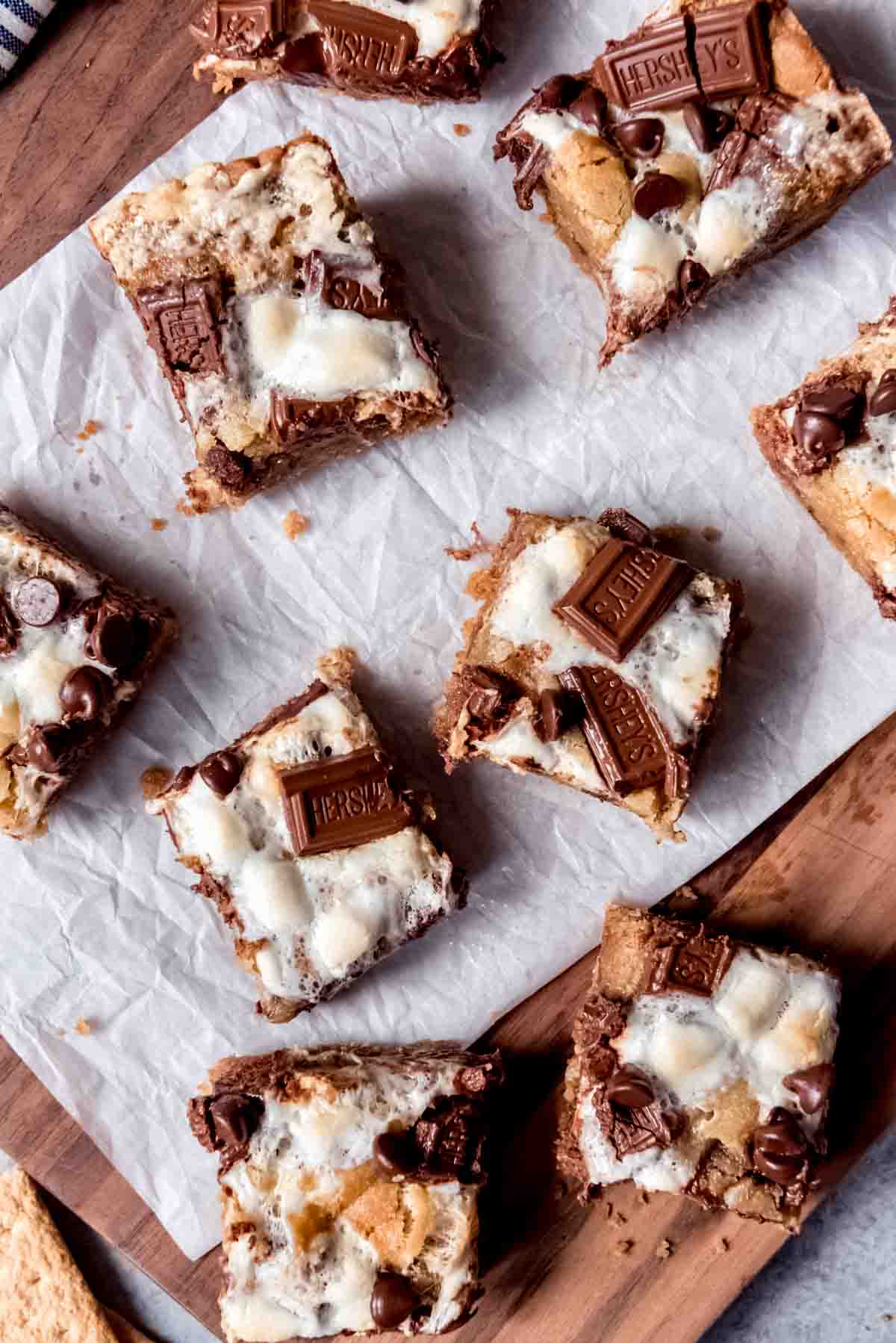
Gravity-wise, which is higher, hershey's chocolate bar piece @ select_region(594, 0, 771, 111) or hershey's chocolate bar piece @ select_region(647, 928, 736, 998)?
hershey's chocolate bar piece @ select_region(594, 0, 771, 111)

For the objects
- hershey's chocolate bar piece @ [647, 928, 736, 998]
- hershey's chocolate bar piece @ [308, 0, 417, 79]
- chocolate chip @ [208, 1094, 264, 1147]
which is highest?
hershey's chocolate bar piece @ [308, 0, 417, 79]

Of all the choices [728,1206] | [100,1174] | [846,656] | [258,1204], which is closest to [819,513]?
[846,656]

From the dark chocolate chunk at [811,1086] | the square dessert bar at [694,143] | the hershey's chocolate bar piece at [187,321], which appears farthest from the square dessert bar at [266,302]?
the dark chocolate chunk at [811,1086]

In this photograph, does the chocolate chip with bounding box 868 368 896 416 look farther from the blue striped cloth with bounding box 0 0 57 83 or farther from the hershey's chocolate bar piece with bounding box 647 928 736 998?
the blue striped cloth with bounding box 0 0 57 83

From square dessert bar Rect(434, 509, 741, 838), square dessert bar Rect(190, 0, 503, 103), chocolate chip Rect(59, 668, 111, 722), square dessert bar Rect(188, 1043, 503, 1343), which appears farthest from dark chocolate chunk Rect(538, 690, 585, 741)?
square dessert bar Rect(190, 0, 503, 103)

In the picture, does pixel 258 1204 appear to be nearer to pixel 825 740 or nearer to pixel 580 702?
pixel 580 702

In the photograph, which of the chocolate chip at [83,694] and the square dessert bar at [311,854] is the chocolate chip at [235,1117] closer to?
the square dessert bar at [311,854]

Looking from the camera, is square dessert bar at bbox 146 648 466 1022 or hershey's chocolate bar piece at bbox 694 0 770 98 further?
square dessert bar at bbox 146 648 466 1022
